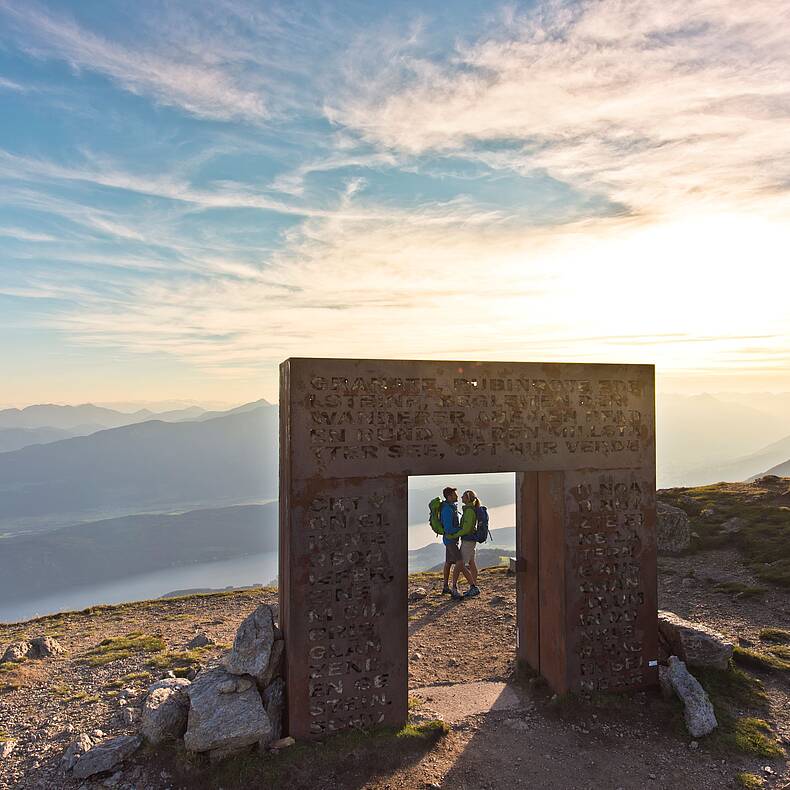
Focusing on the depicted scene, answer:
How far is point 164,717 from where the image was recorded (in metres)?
8.70

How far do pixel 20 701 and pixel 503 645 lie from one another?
9837 millimetres

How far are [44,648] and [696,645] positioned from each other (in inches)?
558

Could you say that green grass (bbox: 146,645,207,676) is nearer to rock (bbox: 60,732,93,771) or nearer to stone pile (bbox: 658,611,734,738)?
rock (bbox: 60,732,93,771)

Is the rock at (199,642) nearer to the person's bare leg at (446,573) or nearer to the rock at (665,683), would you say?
the person's bare leg at (446,573)

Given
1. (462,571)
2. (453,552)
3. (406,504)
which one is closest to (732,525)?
(462,571)

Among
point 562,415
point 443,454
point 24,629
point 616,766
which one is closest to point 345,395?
point 443,454


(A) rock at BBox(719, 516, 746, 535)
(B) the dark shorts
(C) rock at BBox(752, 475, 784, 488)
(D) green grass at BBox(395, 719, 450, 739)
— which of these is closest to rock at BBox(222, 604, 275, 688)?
(D) green grass at BBox(395, 719, 450, 739)

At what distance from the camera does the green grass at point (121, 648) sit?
12.9 meters

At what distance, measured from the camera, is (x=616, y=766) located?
848cm

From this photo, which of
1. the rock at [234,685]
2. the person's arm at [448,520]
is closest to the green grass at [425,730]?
the rock at [234,685]

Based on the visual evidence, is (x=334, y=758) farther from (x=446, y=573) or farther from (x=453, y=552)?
(x=446, y=573)

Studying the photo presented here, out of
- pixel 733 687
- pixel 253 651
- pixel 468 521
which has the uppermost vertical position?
pixel 468 521

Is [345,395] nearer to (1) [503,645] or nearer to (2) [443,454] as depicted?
(2) [443,454]

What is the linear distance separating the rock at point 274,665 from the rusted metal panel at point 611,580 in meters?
4.96
